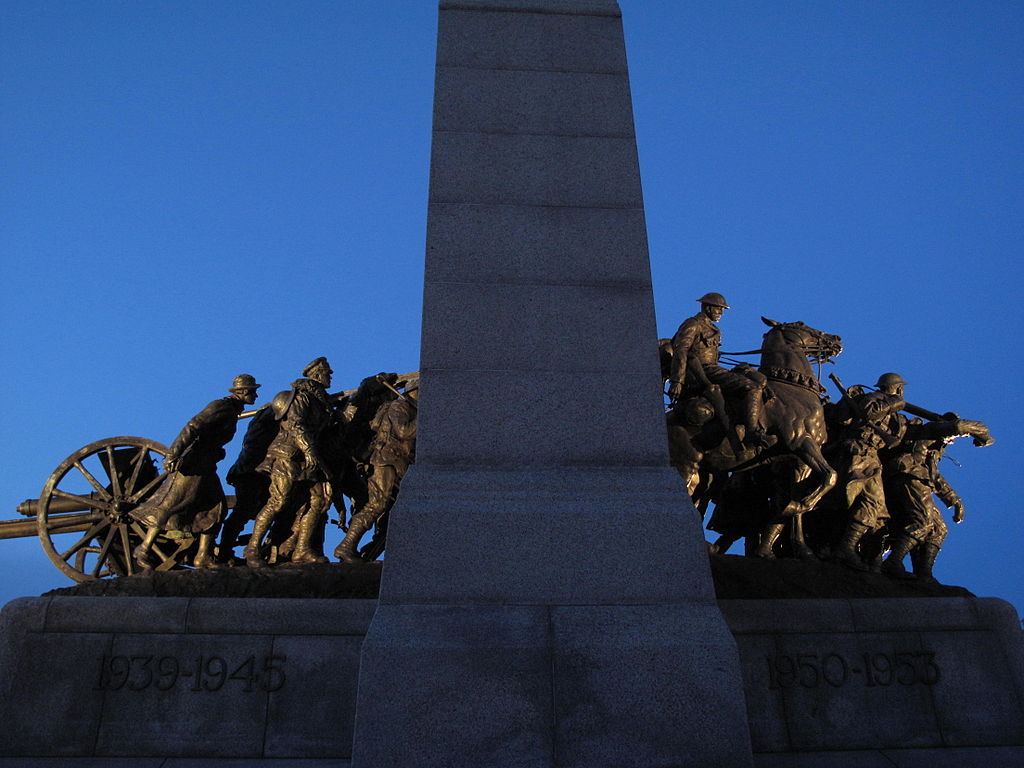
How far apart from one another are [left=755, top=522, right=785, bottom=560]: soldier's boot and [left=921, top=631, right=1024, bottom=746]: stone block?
3030 mm

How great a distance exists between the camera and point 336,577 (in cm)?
848

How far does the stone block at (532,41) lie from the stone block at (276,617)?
4.60 m

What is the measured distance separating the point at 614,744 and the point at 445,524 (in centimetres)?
145

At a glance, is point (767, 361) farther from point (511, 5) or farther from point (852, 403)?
point (511, 5)

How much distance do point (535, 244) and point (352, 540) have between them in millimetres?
6181

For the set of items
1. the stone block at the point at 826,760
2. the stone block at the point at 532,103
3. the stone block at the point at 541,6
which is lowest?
the stone block at the point at 826,760

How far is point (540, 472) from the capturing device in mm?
5066

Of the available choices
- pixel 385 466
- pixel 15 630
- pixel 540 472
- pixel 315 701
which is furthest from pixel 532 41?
pixel 15 630

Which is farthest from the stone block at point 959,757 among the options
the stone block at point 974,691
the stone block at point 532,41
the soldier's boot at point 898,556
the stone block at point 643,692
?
the stone block at point 532,41

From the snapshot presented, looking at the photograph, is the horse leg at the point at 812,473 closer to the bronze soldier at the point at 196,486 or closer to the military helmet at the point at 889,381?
the military helmet at the point at 889,381

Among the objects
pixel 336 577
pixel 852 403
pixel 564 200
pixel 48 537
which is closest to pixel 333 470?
pixel 336 577

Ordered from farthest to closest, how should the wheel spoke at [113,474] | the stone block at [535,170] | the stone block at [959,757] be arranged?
1. the wheel spoke at [113,474]
2. the stone block at [535,170]
3. the stone block at [959,757]

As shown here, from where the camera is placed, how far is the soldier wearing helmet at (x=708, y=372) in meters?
10.4

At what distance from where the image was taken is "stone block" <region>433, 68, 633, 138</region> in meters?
6.41
